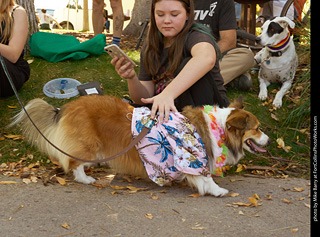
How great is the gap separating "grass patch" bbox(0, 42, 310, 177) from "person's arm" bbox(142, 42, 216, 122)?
50.9 inches

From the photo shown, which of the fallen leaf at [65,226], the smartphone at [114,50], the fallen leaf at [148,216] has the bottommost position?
the fallen leaf at [148,216]

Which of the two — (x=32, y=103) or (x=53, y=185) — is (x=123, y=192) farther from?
(x=32, y=103)

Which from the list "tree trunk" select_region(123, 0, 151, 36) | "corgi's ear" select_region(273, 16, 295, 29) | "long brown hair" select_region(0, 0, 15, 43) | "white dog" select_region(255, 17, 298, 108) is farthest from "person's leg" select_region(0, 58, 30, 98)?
"tree trunk" select_region(123, 0, 151, 36)

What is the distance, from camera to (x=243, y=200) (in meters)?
2.90

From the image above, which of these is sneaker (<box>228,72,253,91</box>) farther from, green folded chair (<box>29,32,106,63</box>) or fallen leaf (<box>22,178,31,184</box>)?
fallen leaf (<box>22,178,31,184</box>)

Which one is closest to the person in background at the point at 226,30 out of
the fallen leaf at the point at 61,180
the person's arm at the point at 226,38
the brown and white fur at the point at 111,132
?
the person's arm at the point at 226,38

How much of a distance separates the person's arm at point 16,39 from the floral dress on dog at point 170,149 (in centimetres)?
190

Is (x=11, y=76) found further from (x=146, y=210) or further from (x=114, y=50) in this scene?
(x=146, y=210)

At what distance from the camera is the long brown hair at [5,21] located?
4.04m

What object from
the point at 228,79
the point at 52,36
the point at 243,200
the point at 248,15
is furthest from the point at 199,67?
the point at 248,15

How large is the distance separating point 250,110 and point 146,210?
260 cm

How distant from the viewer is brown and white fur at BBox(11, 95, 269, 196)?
297 cm

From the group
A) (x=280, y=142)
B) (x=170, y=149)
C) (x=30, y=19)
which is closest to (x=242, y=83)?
(x=280, y=142)

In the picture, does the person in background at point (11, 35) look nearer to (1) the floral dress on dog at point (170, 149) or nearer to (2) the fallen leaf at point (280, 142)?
(1) the floral dress on dog at point (170, 149)
